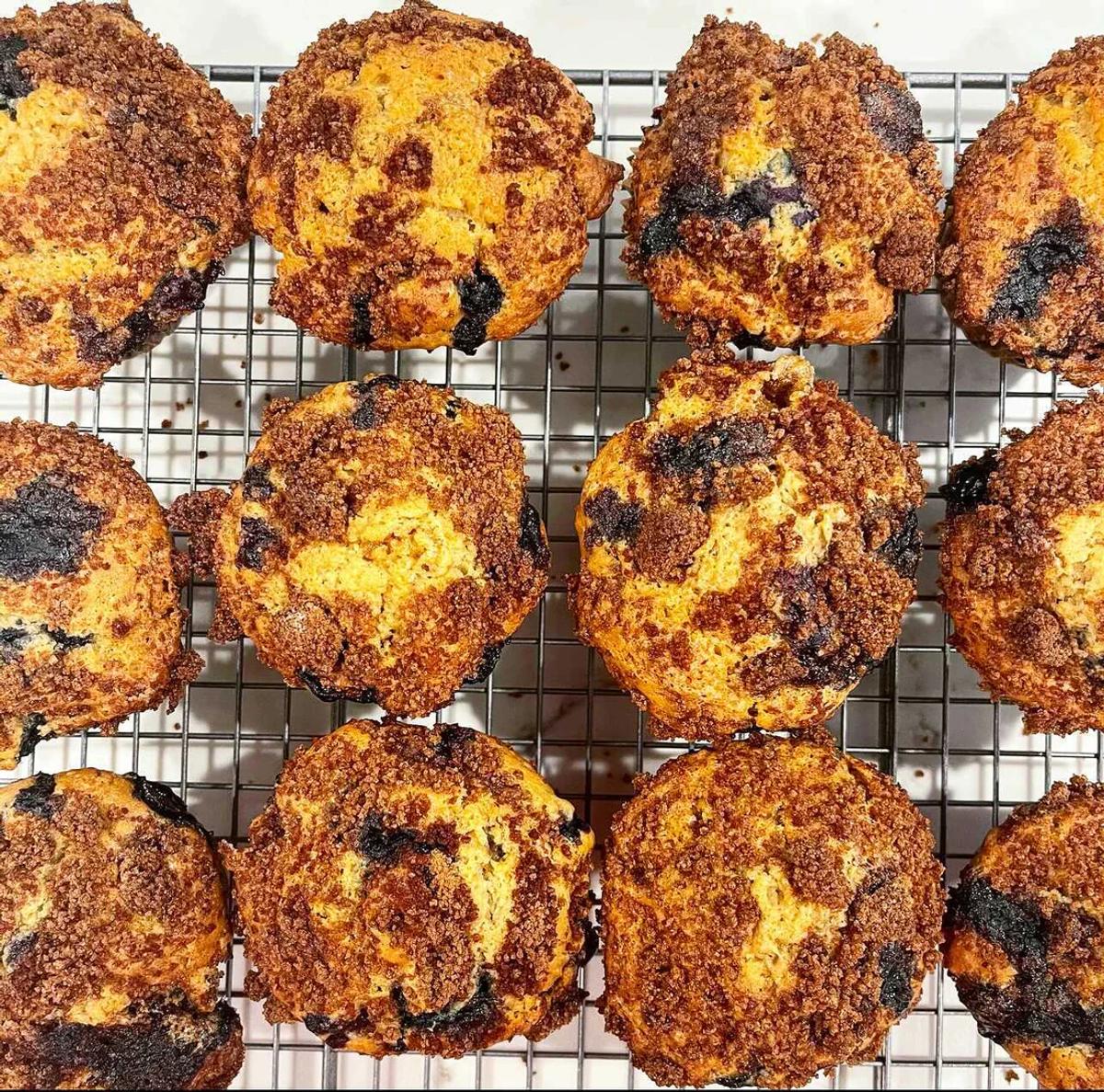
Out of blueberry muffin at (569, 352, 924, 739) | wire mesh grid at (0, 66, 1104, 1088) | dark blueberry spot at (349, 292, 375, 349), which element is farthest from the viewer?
wire mesh grid at (0, 66, 1104, 1088)

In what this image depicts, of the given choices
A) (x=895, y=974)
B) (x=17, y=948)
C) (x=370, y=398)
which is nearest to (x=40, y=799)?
(x=17, y=948)

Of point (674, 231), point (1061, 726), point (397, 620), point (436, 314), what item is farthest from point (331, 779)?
point (1061, 726)

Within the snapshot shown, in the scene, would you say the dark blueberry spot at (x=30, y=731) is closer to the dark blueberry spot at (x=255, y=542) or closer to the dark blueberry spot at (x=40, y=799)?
the dark blueberry spot at (x=40, y=799)

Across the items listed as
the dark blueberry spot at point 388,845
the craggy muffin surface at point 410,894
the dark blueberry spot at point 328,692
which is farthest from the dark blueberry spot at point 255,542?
the dark blueberry spot at point 388,845

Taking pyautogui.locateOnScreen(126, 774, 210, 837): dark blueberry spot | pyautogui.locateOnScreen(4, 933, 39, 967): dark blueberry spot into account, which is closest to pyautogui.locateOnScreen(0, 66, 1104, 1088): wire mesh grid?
pyautogui.locateOnScreen(126, 774, 210, 837): dark blueberry spot

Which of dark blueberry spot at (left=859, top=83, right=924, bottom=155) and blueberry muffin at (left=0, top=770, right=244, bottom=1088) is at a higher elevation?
dark blueberry spot at (left=859, top=83, right=924, bottom=155)

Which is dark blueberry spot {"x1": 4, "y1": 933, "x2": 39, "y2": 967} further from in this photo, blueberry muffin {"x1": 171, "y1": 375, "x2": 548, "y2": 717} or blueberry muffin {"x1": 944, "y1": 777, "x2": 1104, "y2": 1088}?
blueberry muffin {"x1": 944, "y1": 777, "x2": 1104, "y2": 1088}

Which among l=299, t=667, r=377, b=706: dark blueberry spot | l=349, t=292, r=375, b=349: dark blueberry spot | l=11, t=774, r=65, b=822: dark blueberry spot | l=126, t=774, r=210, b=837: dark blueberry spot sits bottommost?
l=126, t=774, r=210, b=837: dark blueberry spot

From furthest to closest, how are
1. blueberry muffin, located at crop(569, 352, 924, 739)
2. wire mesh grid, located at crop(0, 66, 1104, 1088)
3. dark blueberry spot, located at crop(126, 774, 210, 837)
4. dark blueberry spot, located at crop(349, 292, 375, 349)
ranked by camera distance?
wire mesh grid, located at crop(0, 66, 1104, 1088)
dark blueberry spot, located at crop(126, 774, 210, 837)
dark blueberry spot, located at crop(349, 292, 375, 349)
blueberry muffin, located at crop(569, 352, 924, 739)

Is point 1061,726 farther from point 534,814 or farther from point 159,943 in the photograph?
point 159,943
